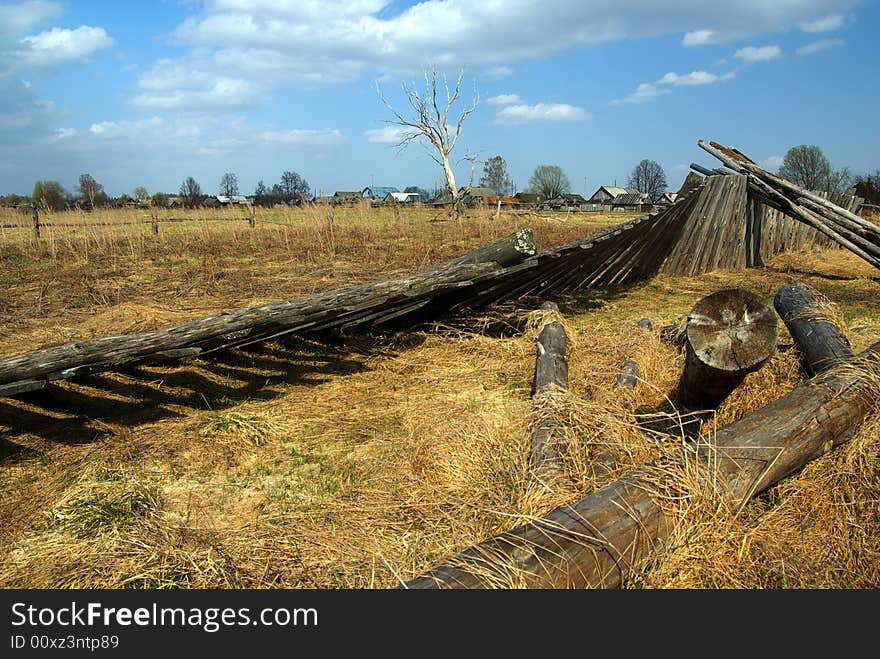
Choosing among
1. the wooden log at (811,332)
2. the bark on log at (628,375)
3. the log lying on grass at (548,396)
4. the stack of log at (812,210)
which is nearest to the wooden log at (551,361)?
the log lying on grass at (548,396)

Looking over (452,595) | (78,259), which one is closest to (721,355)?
(452,595)

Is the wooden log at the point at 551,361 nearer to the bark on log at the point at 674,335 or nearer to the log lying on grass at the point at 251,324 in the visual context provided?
the log lying on grass at the point at 251,324

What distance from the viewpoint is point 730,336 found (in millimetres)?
2789

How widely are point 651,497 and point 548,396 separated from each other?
126 cm

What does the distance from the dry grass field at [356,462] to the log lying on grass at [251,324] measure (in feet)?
1.61

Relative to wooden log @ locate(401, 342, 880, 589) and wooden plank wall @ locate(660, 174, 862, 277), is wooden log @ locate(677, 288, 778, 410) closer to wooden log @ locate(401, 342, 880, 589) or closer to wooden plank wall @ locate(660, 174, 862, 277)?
wooden log @ locate(401, 342, 880, 589)

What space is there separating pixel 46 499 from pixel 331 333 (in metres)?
2.82

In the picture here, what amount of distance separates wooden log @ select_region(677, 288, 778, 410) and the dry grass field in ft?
1.05

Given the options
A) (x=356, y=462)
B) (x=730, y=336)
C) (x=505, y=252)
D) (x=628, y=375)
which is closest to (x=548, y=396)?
(x=628, y=375)

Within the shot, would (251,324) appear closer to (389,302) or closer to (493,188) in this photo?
(389,302)

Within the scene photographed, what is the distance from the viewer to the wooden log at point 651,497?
5.97ft

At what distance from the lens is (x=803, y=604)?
1.96 metres

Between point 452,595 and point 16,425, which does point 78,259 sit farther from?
point 452,595

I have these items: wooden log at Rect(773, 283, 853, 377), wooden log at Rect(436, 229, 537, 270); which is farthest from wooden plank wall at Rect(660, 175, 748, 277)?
wooden log at Rect(436, 229, 537, 270)
